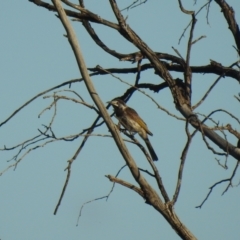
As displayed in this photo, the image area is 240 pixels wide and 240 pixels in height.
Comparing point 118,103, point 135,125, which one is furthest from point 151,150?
point 118,103

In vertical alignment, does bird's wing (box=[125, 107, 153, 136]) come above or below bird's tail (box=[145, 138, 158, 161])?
above

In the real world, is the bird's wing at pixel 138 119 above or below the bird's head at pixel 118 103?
above

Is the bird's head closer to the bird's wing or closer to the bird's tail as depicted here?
the bird's wing

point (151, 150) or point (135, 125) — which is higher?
point (135, 125)

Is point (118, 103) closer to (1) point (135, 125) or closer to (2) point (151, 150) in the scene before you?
(1) point (135, 125)

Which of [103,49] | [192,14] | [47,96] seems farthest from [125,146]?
[103,49]

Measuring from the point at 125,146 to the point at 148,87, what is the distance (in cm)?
239

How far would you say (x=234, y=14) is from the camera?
769cm

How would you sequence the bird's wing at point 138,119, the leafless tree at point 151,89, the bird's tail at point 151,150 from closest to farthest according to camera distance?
1. the leafless tree at point 151,89
2. the bird's tail at point 151,150
3. the bird's wing at point 138,119

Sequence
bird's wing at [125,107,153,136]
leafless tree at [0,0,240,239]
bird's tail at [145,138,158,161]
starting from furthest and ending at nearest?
bird's wing at [125,107,153,136] → bird's tail at [145,138,158,161] → leafless tree at [0,0,240,239]

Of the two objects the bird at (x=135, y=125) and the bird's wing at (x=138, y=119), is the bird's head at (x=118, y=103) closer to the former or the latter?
the bird at (x=135, y=125)

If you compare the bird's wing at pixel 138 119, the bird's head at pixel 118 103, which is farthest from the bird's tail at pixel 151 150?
the bird's head at pixel 118 103

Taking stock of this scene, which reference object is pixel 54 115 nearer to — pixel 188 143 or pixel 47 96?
pixel 47 96

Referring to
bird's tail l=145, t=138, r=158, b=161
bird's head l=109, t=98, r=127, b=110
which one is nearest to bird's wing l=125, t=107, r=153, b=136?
bird's tail l=145, t=138, r=158, b=161
